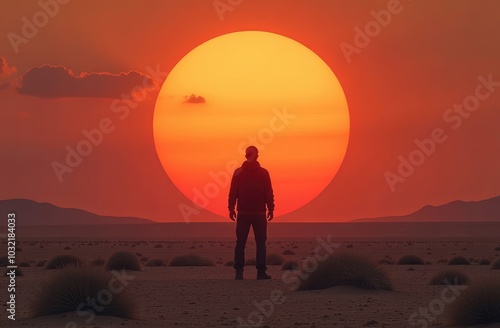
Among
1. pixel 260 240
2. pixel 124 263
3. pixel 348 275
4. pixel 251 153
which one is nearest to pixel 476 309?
pixel 348 275

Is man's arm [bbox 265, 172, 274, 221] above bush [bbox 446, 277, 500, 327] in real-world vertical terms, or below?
above

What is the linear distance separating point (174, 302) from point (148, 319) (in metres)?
2.22

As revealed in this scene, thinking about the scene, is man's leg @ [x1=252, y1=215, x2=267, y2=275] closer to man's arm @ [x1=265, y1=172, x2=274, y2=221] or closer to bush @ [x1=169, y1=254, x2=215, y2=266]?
man's arm @ [x1=265, y1=172, x2=274, y2=221]

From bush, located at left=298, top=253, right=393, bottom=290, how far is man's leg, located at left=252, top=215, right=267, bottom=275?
6.83 feet

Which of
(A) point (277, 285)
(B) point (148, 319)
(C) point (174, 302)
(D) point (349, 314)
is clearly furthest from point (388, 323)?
(A) point (277, 285)

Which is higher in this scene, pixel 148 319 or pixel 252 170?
pixel 252 170

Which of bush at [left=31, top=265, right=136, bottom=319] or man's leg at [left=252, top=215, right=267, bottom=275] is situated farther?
man's leg at [left=252, top=215, right=267, bottom=275]

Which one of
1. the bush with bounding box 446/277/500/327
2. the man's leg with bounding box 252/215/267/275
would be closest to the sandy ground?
the bush with bounding box 446/277/500/327

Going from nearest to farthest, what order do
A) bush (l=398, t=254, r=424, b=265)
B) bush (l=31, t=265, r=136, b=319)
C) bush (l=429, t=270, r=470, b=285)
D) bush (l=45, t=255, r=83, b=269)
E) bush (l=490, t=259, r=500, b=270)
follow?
bush (l=31, t=265, r=136, b=319)
bush (l=429, t=270, r=470, b=285)
bush (l=45, t=255, r=83, b=269)
bush (l=490, t=259, r=500, b=270)
bush (l=398, t=254, r=424, b=265)

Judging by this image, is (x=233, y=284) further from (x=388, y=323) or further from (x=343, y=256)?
(x=388, y=323)

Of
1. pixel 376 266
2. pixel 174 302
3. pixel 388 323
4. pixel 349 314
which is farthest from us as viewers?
pixel 376 266

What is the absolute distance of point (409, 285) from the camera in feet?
61.8

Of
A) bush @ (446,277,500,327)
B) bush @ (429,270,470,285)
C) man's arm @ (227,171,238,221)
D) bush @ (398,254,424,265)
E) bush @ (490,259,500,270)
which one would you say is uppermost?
man's arm @ (227,171,238,221)

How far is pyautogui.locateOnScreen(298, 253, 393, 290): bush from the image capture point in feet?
53.9
